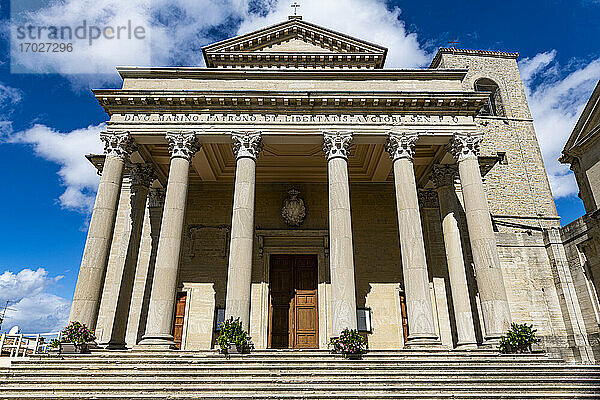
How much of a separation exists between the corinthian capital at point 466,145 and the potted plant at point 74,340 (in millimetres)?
16089

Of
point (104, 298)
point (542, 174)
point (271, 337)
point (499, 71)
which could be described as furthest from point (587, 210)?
point (104, 298)

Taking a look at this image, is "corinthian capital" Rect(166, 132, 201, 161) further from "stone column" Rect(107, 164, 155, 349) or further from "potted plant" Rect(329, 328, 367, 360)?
"potted plant" Rect(329, 328, 367, 360)

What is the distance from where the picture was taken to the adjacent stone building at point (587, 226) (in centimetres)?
2167

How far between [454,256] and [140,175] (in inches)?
606

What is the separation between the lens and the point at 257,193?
74.6ft

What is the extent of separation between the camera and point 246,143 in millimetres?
16953

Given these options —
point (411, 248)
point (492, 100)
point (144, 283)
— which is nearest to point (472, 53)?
point (492, 100)

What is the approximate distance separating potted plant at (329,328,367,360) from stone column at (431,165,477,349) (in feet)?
19.1

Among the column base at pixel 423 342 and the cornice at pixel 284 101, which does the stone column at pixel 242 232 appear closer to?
the cornice at pixel 284 101

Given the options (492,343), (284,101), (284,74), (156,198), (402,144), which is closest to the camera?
(492,343)

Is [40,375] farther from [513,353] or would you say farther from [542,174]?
[542,174]

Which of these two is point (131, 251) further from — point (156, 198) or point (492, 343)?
point (492, 343)

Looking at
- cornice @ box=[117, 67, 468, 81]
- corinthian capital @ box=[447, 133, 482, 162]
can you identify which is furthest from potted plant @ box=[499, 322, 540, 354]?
cornice @ box=[117, 67, 468, 81]

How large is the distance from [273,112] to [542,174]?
69.2 feet
